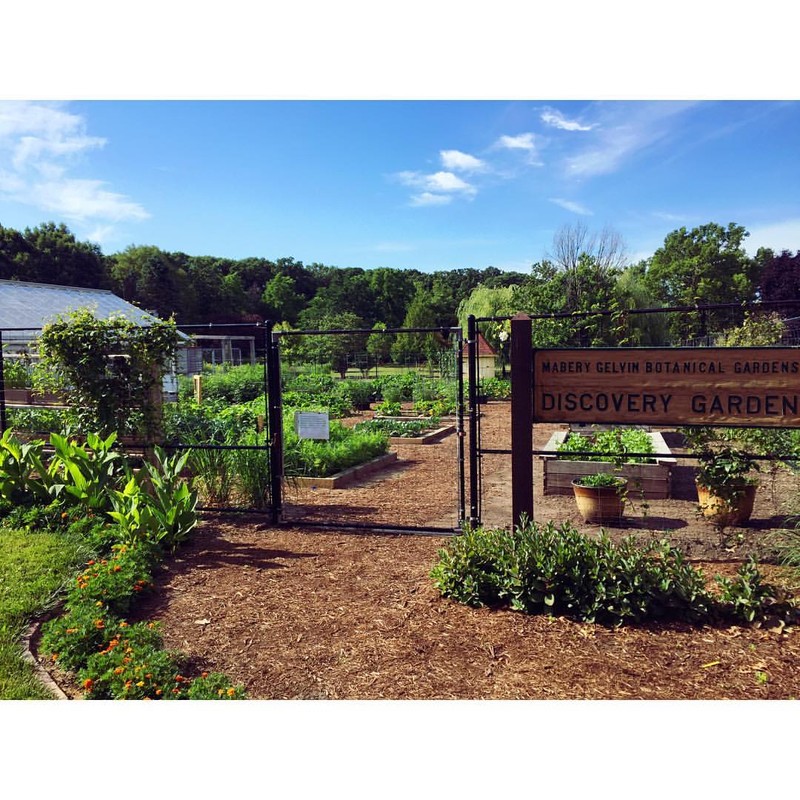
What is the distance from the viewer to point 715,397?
4.80 m

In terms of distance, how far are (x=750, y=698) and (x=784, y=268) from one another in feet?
175

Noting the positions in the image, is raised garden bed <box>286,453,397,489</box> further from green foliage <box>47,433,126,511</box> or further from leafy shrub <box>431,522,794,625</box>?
leafy shrub <box>431,522,794,625</box>

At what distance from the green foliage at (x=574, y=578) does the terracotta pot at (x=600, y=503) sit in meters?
1.92

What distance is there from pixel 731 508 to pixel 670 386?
1881 millimetres

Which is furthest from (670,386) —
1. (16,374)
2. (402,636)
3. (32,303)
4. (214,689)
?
(32,303)

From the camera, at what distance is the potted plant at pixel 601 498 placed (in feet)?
20.4

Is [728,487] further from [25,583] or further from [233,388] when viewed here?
[233,388]

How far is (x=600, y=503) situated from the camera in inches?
246

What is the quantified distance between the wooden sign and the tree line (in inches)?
542

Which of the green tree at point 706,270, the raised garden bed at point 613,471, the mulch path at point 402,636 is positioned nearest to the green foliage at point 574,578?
the mulch path at point 402,636

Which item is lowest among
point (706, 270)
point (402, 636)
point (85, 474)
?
point (402, 636)

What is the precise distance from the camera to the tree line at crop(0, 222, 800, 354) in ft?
84.6

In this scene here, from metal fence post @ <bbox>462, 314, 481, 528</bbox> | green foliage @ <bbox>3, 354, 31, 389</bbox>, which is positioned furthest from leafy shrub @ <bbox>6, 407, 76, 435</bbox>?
metal fence post @ <bbox>462, 314, 481, 528</bbox>

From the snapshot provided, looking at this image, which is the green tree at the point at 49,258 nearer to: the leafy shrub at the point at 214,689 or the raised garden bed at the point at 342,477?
the raised garden bed at the point at 342,477
